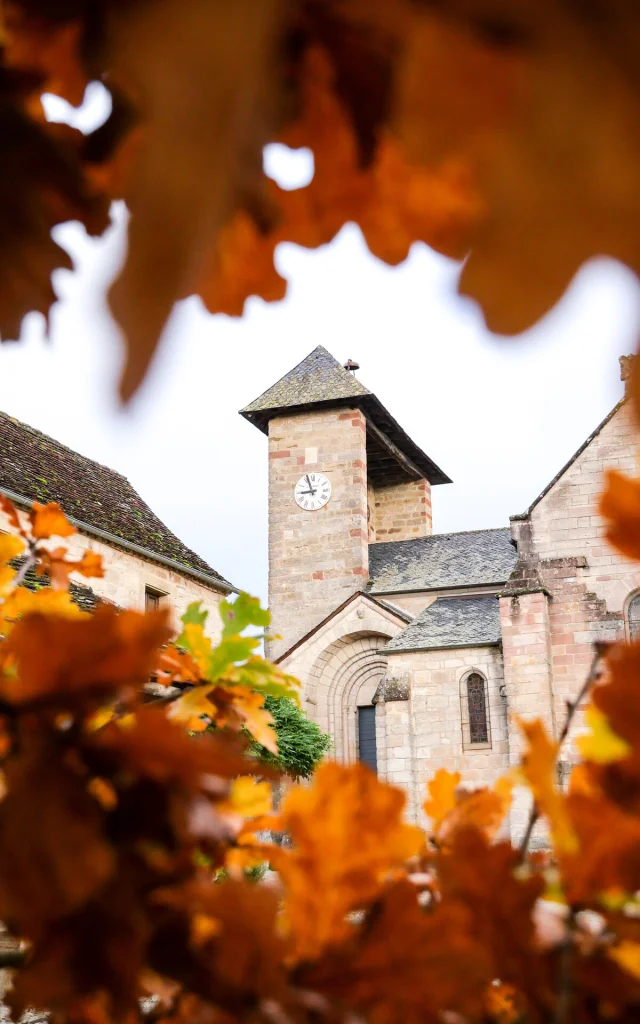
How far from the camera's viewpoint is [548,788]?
505 mm

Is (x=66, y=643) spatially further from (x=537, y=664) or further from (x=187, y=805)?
(x=537, y=664)

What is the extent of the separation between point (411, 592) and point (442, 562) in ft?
4.28

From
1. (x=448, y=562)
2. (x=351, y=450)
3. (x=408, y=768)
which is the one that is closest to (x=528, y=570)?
(x=408, y=768)

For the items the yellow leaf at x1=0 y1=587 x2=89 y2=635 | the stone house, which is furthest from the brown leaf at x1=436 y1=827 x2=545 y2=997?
the stone house

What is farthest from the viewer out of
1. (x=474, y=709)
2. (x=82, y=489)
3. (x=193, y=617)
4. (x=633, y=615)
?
(x=474, y=709)

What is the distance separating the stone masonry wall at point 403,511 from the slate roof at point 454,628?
20.8 ft

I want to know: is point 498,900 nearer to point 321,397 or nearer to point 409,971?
point 409,971

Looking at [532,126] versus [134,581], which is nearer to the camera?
[532,126]

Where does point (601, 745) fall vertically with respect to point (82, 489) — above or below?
below

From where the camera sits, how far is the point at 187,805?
45 centimetres

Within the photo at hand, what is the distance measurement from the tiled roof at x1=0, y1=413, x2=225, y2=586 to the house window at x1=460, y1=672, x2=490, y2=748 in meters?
4.71

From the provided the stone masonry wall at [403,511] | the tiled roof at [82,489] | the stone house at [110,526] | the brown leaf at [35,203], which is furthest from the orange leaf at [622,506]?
the stone masonry wall at [403,511]

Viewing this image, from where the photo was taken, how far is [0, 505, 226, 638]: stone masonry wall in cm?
1362

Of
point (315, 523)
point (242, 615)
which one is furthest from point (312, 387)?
point (242, 615)
